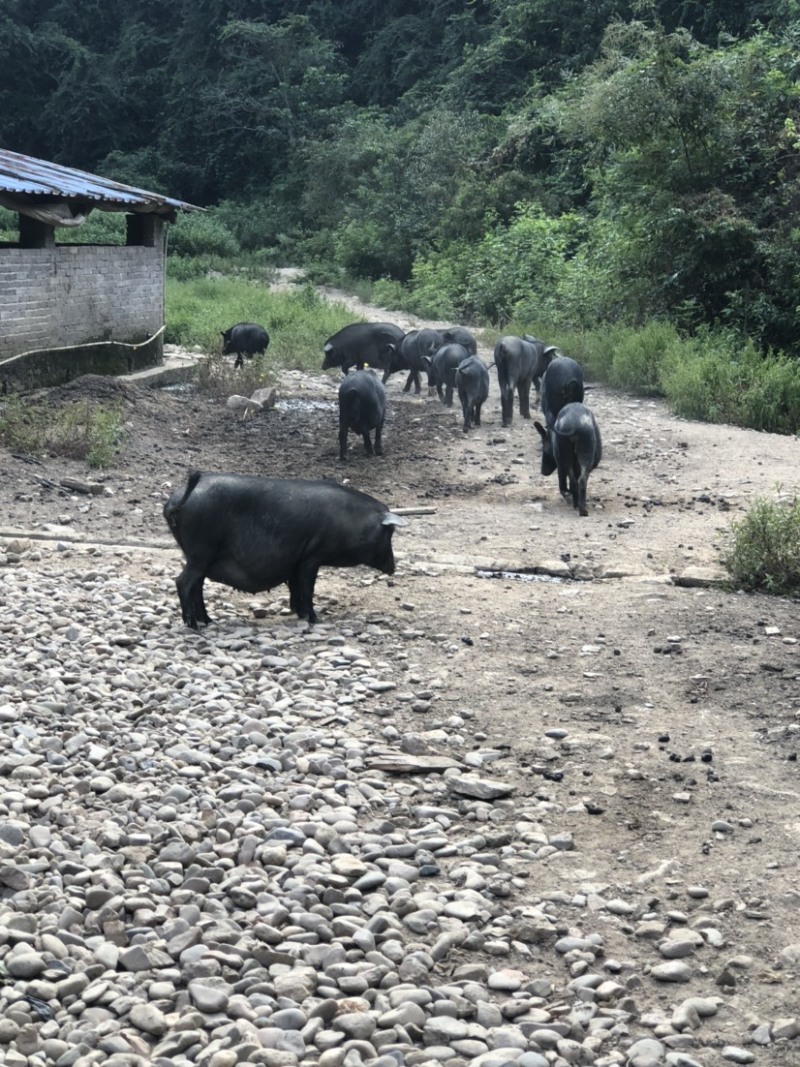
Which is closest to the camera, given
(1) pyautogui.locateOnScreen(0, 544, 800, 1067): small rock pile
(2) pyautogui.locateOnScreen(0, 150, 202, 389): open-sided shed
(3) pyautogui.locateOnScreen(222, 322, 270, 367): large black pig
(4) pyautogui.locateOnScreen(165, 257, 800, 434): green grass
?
(1) pyautogui.locateOnScreen(0, 544, 800, 1067): small rock pile

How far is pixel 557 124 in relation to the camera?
29.2 metres

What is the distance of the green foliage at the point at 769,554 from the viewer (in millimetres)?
8242

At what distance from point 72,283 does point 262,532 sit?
31.4 ft

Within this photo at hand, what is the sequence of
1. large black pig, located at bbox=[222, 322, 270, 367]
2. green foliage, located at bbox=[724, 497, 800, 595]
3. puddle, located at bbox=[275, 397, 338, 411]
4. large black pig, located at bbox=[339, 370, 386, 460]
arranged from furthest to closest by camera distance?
1. large black pig, located at bbox=[222, 322, 270, 367]
2. puddle, located at bbox=[275, 397, 338, 411]
3. large black pig, located at bbox=[339, 370, 386, 460]
4. green foliage, located at bbox=[724, 497, 800, 595]

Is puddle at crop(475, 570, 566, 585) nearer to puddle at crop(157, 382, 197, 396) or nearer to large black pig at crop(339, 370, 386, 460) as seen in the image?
large black pig at crop(339, 370, 386, 460)

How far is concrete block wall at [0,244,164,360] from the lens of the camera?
48.7 ft

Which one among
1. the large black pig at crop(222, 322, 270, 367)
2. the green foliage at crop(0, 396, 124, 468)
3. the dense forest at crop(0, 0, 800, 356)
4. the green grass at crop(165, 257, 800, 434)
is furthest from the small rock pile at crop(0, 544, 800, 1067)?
the dense forest at crop(0, 0, 800, 356)

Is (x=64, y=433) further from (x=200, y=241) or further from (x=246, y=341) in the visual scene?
(x=200, y=241)

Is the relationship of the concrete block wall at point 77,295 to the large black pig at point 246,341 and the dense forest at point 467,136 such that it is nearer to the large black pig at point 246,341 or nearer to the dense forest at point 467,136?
the large black pig at point 246,341

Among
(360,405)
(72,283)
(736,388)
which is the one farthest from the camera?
(72,283)

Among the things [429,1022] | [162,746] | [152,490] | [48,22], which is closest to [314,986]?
[429,1022]

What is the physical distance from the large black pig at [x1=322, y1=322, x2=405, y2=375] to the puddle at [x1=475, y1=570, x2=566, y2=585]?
9.48m

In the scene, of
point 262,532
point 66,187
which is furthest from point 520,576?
point 66,187

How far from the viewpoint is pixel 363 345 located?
18.6 metres
